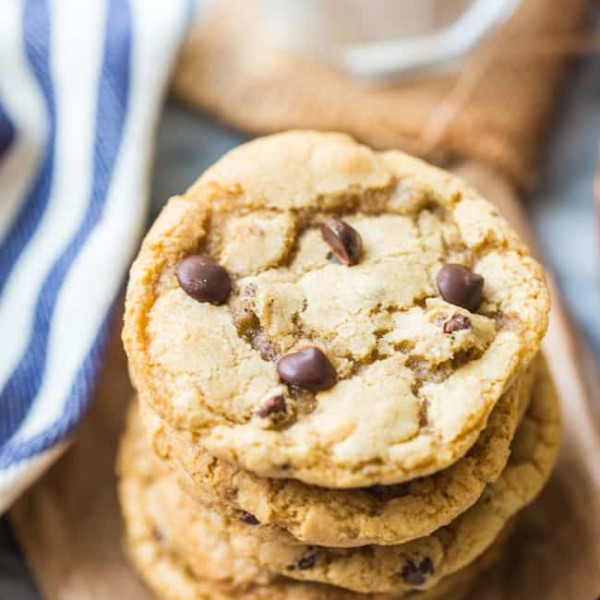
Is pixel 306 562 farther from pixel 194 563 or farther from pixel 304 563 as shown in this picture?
pixel 194 563

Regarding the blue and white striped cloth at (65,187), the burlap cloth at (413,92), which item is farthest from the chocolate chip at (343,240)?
the burlap cloth at (413,92)

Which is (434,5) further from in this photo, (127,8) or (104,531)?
(104,531)

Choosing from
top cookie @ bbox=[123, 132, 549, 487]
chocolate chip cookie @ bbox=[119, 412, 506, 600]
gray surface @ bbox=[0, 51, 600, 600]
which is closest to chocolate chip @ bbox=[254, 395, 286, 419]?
top cookie @ bbox=[123, 132, 549, 487]

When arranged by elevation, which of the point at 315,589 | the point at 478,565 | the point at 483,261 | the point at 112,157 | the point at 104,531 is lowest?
the point at 104,531

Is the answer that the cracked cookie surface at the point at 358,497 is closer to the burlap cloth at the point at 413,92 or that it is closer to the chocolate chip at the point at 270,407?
the chocolate chip at the point at 270,407

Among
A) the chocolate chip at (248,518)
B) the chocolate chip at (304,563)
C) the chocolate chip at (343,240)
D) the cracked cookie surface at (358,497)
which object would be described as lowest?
the chocolate chip at (304,563)

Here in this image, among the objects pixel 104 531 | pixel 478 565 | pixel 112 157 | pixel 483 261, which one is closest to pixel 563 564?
pixel 478 565

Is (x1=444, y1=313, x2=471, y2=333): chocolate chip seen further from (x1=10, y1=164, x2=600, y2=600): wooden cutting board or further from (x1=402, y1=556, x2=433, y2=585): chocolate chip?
(x1=10, y1=164, x2=600, y2=600): wooden cutting board
